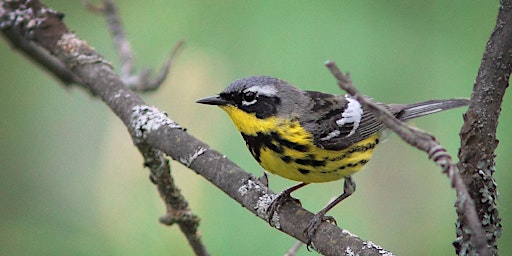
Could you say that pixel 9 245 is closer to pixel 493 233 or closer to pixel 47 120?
pixel 47 120

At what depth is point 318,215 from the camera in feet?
7.84

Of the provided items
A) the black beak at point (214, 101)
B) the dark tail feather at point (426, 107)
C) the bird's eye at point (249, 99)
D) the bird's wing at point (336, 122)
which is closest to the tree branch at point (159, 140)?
the black beak at point (214, 101)

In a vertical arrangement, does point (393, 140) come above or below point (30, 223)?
above

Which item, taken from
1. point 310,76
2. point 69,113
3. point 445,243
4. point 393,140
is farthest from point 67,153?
point 445,243

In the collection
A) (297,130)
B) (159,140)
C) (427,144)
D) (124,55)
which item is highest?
(124,55)

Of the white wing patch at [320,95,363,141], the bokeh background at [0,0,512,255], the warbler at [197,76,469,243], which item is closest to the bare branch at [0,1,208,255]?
the warbler at [197,76,469,243]

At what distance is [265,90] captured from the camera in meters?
2.92

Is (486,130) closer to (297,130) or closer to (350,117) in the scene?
(297,130)

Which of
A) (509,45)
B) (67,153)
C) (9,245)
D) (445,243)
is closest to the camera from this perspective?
(509,45)

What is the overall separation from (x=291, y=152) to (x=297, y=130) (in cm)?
13

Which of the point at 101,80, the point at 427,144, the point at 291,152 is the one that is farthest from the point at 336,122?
the point at 427,144

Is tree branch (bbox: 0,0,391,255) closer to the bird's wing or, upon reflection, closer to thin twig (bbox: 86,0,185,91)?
thin twig (bbox: 86,0,185,91)

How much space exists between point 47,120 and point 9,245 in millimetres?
998

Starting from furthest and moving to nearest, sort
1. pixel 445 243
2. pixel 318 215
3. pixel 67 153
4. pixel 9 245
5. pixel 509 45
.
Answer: pixel 67 153
pixel 9 245
pixel 445 243
pixel 318 215
pixel 509 45
